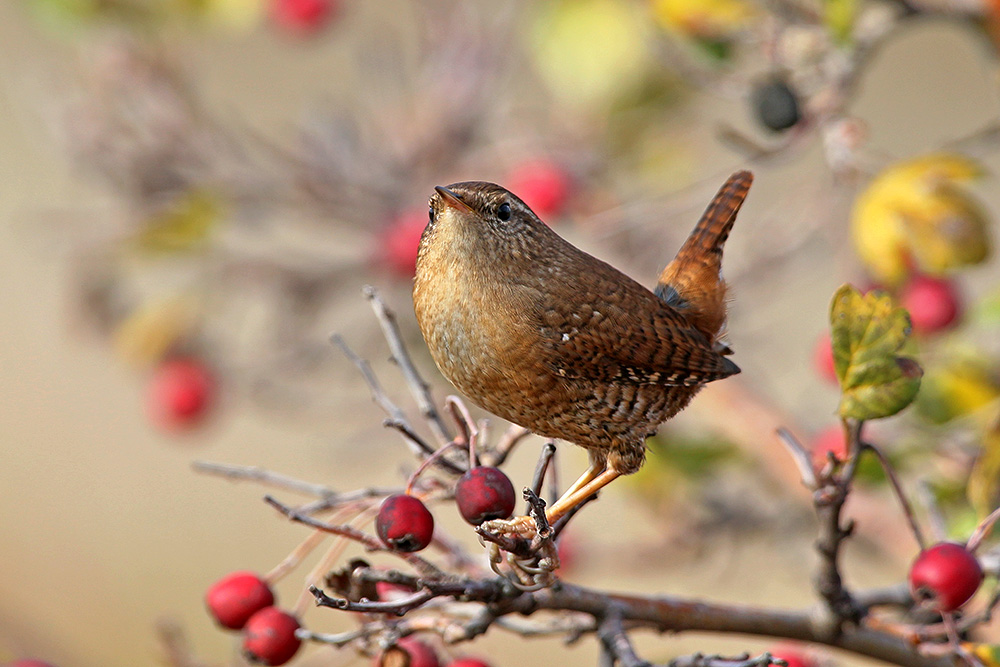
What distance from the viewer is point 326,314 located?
11.4 feet

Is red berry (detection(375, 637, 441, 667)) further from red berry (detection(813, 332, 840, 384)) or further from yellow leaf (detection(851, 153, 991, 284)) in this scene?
red berry (detection(813, 332, 840, 384))

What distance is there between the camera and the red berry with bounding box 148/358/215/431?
3.47 metres

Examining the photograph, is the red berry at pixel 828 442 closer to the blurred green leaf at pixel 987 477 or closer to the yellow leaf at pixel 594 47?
the blurred green leaf at pixel 987 477

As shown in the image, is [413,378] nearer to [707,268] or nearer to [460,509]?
[460,509]

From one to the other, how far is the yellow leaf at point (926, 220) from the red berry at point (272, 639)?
1.37 meters

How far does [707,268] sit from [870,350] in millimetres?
558

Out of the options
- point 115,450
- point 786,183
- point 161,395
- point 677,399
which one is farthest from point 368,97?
point 115,450

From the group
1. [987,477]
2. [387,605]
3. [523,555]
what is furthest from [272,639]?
[987,477]

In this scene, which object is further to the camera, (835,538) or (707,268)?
(707,268)

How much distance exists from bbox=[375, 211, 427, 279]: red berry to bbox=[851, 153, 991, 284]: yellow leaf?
1203 mm

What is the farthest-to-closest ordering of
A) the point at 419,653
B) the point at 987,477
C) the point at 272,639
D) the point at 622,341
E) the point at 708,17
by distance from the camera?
the point at 708,17
the point at 987,477
the point at 622,341
the point at 419,653
the point at 272,639

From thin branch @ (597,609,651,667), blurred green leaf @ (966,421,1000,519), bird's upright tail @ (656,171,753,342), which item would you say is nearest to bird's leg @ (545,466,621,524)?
thin branch @ (597,609,651,667)

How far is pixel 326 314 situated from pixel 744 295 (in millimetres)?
1303

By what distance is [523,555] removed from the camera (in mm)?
1316
